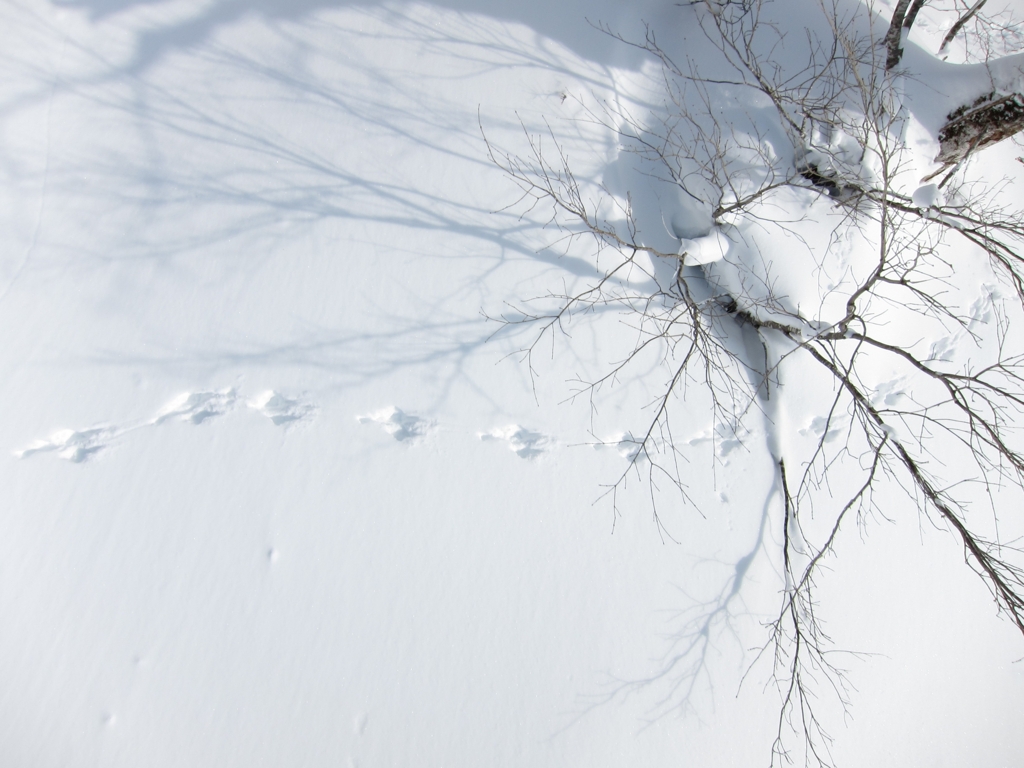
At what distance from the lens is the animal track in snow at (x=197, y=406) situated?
3377 mm

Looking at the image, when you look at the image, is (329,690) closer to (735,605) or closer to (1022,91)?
(735,605)

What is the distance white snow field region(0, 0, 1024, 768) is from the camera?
315 cm

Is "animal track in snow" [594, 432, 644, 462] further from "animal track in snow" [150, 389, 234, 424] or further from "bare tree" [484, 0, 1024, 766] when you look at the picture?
"animal track in snow" [150, 389, 234, 424]

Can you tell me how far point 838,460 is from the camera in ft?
12.3

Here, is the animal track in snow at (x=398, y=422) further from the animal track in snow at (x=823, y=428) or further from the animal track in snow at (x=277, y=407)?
the animal track in snow at (x=823, y=428)

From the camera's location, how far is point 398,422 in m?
3.48

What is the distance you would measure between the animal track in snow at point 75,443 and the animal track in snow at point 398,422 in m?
1.57

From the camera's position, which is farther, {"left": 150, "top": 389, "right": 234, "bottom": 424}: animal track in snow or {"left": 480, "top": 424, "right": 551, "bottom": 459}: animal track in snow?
{"left": 480, "top": 424, "right": 551, "bottom": 459}: animal track in snow

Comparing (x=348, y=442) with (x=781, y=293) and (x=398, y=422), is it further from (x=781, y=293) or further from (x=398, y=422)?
(x=781, y=293)

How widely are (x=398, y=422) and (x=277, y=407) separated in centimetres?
77

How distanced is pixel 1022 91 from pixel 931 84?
60cm

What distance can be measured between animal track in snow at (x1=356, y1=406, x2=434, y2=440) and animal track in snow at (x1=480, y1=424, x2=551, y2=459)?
47 cm

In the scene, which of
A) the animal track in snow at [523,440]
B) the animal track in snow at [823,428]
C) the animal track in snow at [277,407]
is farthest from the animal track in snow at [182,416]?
the animal track in snow at [823,428]

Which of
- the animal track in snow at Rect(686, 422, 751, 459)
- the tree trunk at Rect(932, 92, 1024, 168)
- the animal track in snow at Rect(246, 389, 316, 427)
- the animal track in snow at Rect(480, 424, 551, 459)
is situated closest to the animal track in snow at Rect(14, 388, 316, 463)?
the animal track in snow at Rect(246, 389, 316, 427)
